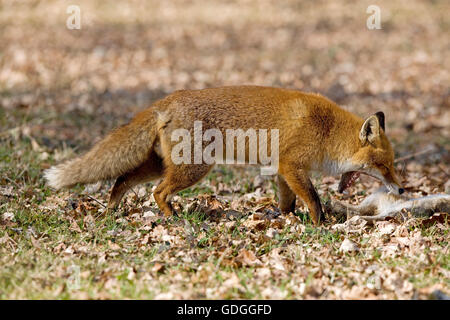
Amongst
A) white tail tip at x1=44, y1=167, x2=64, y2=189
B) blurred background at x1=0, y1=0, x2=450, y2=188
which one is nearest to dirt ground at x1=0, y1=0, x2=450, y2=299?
blurred background at x1=0, y1=0, x2=450, y2=188

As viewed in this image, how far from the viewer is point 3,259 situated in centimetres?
486

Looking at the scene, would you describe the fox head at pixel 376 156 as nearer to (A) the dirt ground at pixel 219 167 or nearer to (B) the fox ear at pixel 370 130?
(B) the fox ear at pixel 370 130

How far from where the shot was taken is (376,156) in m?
6.40

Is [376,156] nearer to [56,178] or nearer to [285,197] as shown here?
[285,197]

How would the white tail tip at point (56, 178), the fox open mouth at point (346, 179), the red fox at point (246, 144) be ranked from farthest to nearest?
1. the fox open mouth at point (346, 179)
2. the red fox at point (246, 144)
3. the white tail tip at point (56, 178)

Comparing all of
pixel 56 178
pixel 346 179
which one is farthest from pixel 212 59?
pixel 56 178

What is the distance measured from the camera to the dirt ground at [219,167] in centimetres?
475

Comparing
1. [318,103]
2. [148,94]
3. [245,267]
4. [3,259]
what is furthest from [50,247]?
[148,94]

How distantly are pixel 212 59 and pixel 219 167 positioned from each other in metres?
8.23

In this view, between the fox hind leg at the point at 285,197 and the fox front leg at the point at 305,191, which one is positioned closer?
the fox front leg at the point at 305,191

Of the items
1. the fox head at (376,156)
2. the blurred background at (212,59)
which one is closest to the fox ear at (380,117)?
the fox head at (376,156)

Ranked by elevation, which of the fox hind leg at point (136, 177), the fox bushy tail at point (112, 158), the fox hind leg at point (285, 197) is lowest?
the fox hind leg at point (285, 197)

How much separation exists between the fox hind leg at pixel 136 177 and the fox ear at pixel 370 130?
2.33 m

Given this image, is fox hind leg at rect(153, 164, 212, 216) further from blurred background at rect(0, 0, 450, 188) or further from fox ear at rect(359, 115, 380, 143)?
blurred background at rect(0, 0, 450, 188)
